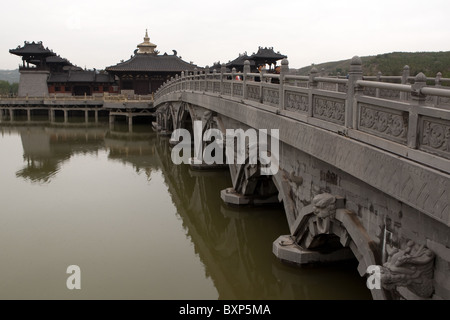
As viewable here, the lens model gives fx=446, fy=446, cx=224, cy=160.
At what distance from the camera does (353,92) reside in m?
5.52

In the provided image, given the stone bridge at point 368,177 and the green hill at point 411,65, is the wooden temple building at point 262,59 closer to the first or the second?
the green hill at point 411,65

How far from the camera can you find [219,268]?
28.6 feet

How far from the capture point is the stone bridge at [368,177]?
4.17 metres

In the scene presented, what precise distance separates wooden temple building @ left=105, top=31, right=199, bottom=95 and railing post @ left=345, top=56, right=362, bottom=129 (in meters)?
36.1

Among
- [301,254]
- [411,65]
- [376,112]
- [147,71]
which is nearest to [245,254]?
[301,254]

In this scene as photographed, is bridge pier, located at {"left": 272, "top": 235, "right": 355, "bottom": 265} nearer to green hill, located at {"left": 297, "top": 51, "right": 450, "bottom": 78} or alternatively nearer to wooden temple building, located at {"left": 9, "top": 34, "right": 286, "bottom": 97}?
green hill, located at {"left": 297, "top": 51, "right": 450, "bottom": 78}

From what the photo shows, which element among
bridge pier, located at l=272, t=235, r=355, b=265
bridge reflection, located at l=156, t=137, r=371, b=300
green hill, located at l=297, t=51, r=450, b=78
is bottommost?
bridge reflection, located at l=156, t=137, r=371, b=300

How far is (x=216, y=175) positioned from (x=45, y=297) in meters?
9.64

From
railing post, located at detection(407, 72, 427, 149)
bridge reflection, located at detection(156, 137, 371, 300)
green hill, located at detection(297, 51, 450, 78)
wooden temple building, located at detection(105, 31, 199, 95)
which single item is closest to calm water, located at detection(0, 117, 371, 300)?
bridge reflection, located at detection(156, 137, 371, 300)

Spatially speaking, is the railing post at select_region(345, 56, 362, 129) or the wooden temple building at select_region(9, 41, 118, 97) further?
the wooden temple building at select_region(9, 41, 118, 97)

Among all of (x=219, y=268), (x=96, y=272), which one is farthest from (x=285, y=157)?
(x=96, y=272)

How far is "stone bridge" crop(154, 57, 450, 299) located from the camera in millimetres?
4168

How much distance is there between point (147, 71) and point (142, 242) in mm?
32940
